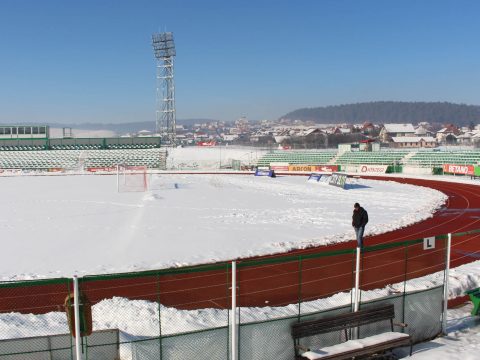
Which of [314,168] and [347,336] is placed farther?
[314,168]

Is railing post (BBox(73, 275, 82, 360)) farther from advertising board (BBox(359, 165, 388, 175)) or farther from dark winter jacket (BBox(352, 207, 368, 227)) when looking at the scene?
advertising board (BBox(359, 165, 388, 175))

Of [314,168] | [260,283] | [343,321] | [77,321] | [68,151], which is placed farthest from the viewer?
[68,151]

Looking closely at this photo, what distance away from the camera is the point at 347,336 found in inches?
330

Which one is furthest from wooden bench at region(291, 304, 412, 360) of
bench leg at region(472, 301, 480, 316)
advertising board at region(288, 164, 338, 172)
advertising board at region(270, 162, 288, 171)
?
advertising board at region(270, 162, 288, 171)

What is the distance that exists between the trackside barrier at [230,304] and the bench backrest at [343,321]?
0.43 ft

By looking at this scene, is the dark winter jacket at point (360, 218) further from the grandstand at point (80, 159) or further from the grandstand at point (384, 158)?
the grandstand at point (80, 159)

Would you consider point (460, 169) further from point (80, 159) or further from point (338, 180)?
point (80, 159)

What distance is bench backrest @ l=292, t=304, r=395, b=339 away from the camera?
794 centimetres

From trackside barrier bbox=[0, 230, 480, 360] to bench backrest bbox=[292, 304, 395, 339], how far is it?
5.2 inches

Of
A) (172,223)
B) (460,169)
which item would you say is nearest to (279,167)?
(460,169)

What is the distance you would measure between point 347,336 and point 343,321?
0.33 meters

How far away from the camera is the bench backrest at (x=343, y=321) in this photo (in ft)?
26.0

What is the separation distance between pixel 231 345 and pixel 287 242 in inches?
423

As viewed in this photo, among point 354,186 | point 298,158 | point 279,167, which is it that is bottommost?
point 279,167
